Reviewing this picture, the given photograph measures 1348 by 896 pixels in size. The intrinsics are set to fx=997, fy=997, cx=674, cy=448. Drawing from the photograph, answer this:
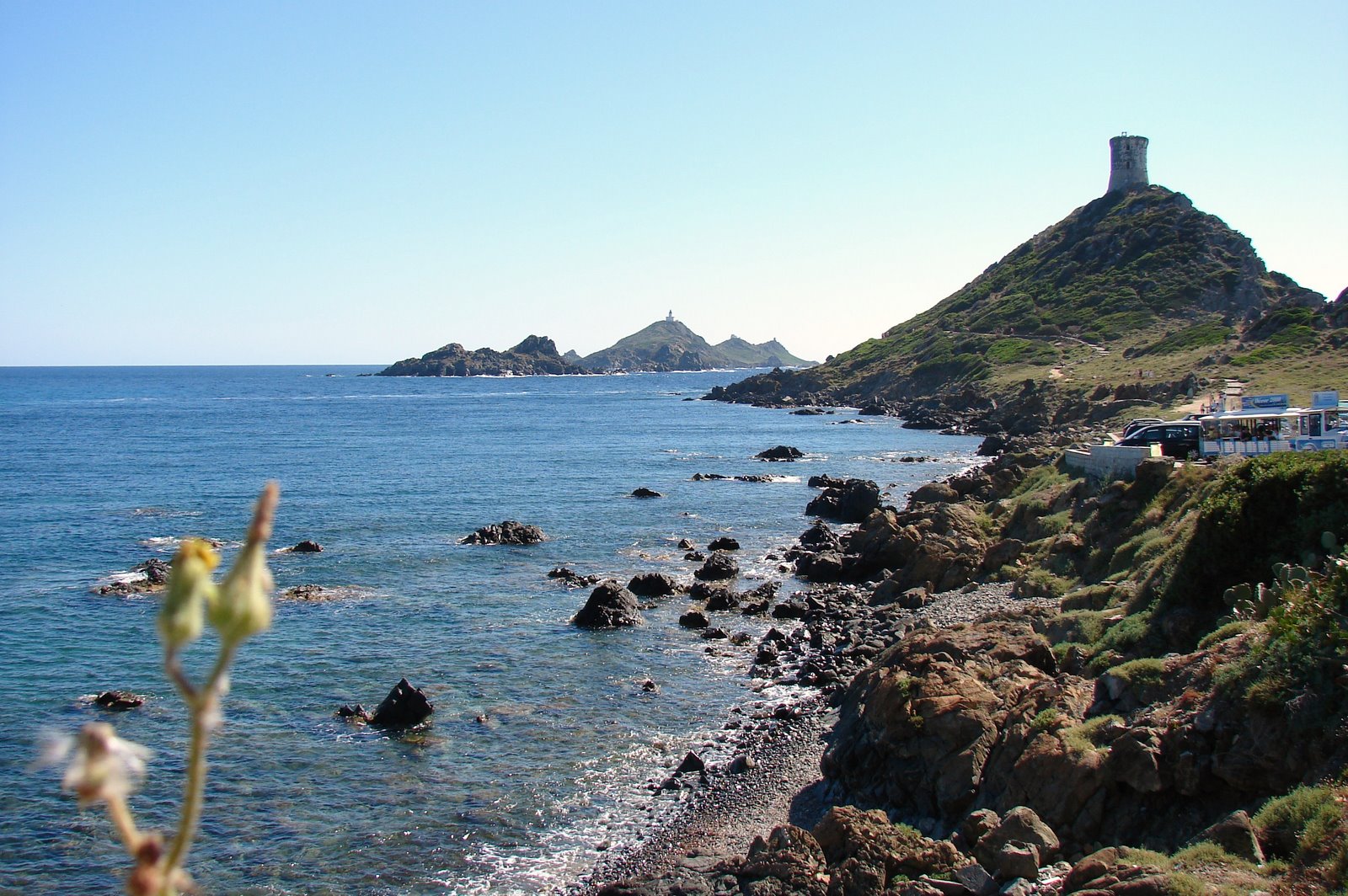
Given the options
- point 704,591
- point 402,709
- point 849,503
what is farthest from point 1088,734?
point 849,503

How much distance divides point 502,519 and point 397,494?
13415mm

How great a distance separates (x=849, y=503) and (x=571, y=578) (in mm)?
23665

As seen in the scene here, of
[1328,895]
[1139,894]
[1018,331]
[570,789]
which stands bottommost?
[570,789]

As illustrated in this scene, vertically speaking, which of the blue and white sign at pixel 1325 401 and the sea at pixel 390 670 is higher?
the blue and white sign at pixel 1325 401

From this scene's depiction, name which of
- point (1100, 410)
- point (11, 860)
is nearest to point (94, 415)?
point (1100, 410)

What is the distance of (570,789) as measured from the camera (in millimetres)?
24922

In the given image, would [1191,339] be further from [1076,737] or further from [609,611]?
[1076,737]

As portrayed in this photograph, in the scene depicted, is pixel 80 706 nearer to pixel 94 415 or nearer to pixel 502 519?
pixel 502 519

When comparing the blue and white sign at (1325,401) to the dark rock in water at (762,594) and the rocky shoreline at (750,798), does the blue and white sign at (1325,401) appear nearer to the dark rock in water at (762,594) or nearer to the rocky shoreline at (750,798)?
the rocky shoreline at (750,798)

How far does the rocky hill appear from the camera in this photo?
319 ft

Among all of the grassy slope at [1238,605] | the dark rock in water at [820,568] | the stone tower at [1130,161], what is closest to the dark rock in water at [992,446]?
the dark rock in water at [820,568]

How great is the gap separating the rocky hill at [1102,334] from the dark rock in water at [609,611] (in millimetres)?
56090

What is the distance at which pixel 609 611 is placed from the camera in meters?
39.6

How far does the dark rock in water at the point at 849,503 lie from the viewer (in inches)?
2502
